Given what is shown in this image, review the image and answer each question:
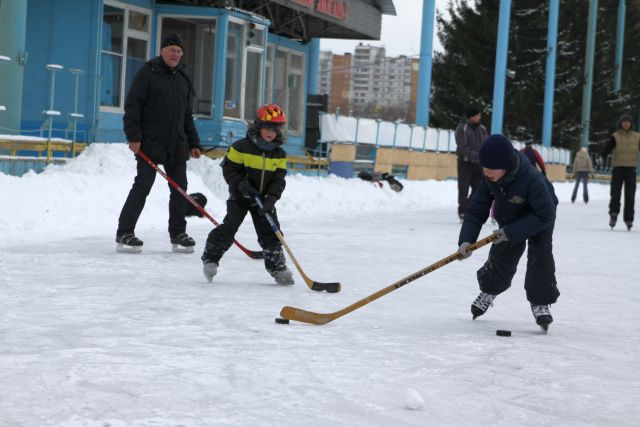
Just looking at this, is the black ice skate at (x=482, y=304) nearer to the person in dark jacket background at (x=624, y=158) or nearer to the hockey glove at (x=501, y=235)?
the hockey glove at (x=501, y=235)

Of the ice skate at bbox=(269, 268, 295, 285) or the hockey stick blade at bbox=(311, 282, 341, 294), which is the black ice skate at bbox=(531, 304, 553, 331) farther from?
the ice skate at bbox=(269, 268, 295, 285)

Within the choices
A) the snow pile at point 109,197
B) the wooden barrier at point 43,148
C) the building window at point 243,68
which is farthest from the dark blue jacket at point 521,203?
the building window at point 243,68

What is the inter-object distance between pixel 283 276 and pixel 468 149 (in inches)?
320

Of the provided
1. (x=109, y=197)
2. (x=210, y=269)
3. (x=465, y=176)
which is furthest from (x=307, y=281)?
(x=465, y=176)

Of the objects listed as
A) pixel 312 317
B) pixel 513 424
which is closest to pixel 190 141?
pixel 312 317

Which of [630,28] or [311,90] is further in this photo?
[630,28]

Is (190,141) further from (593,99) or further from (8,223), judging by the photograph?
(593,99)

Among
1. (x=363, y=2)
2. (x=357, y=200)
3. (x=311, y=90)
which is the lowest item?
(x=357, y=200)

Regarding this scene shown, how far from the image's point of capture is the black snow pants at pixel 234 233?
26.0ft

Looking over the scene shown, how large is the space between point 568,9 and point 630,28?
11.7 m

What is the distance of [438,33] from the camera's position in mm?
49312

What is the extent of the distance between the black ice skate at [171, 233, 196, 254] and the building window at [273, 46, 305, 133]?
15910 millimetres

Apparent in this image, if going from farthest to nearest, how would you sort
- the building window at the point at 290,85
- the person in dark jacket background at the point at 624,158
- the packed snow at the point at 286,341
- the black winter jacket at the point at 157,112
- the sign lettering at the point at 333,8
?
the building window at the point at 290,85 → the sign lettering at the point at 333,8 → the person in dark jacket background at the point at 624,158 → the black winter jacket at the point at 157,112 → the packed snow at the point at 286,341

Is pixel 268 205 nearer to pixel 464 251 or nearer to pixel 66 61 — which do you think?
pixel 464 251
